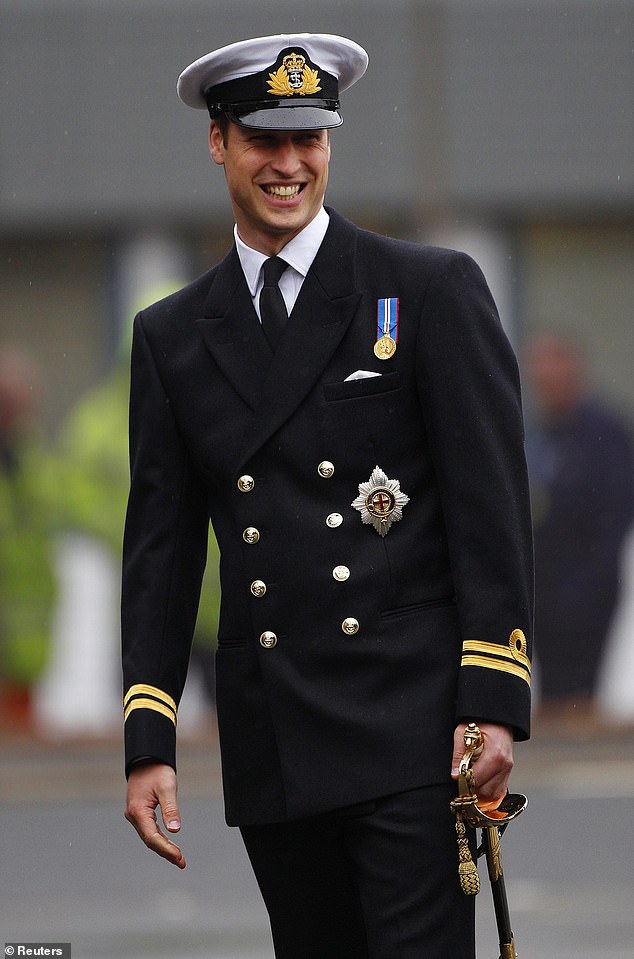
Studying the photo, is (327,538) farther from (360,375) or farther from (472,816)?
(472,816)

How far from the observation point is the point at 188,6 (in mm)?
17078

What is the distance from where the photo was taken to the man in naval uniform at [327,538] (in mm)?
3531

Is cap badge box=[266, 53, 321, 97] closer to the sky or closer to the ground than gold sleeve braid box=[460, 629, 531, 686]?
closer to the sky

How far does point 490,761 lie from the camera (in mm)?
3463

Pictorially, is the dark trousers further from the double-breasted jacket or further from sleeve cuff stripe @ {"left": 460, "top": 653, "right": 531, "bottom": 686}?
sleeve cuff stripe @ {"left": 460, "top": 653, "right": 531, "bottom": 686}

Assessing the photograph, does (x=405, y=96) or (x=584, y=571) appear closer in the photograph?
(x=584, y=571)

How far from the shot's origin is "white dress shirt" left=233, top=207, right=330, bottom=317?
379cm

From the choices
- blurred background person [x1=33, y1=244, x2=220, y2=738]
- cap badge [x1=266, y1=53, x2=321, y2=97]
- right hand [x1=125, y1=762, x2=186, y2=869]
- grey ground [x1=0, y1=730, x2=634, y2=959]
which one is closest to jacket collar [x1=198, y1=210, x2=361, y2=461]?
cap badge [x1=266, y1=53, x2=321, y2=97]

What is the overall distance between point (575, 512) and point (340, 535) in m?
7.99

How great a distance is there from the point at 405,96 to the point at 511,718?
45.4 ft

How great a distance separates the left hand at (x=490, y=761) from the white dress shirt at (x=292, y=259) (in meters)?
0.81

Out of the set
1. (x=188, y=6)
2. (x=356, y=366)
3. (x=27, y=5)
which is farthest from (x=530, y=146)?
(x=356, y=366)

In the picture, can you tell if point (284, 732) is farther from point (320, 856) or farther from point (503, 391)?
point (503, 391)

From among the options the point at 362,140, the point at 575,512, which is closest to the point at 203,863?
the point at 575,512
